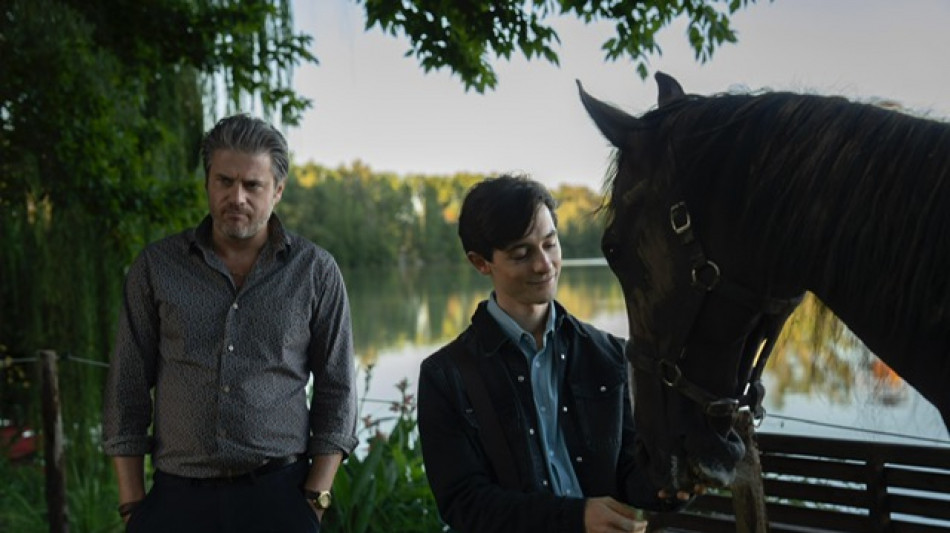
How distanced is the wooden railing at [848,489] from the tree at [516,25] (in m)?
1.67

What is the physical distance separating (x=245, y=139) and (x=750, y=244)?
1.14 m

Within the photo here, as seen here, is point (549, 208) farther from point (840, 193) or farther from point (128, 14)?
point (128, 14)

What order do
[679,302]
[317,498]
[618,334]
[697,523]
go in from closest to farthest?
[679,302] < [317,498] < [697,523] < [618,334]

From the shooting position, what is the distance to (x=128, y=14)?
13.9ft

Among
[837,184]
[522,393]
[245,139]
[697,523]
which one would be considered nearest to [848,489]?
[697,523]

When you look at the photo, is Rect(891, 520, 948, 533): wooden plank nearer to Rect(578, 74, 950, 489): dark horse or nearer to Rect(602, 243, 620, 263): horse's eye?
Rect(578, 74, 950, 489): dark horse

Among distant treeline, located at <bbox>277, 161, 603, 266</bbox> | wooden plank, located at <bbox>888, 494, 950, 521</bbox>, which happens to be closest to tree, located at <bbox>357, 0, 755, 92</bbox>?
wooden plank, located at <bbox>888, 494, 950, 521</bbox>

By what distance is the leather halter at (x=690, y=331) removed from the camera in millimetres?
1185

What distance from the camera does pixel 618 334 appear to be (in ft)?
25.6

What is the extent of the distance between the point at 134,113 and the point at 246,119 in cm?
357

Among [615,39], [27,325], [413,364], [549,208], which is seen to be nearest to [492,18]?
[615,39]

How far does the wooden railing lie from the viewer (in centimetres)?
263

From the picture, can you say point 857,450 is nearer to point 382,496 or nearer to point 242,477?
point 382,496

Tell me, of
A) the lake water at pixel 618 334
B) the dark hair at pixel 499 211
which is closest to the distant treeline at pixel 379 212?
the lake water at pixel 618 334
